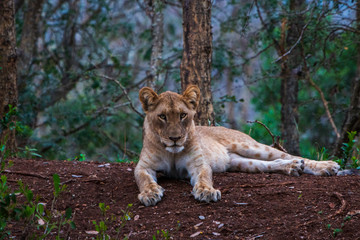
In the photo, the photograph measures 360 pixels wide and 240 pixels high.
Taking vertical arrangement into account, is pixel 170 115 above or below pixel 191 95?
below

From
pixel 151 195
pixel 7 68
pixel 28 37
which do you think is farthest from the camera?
pixel 28 37

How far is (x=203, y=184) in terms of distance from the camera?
3.95 meters

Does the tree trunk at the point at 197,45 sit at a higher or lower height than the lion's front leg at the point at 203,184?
higher

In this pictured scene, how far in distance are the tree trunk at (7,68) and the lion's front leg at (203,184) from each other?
8.75ft

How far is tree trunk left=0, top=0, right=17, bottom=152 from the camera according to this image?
232 inches

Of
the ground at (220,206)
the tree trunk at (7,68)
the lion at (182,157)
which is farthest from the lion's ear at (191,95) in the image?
the tree trunk at (7,68)

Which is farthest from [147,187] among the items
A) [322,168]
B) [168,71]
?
[168,71]

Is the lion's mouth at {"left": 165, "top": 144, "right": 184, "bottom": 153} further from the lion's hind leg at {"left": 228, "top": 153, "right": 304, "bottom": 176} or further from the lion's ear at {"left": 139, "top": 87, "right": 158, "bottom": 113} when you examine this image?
the lion's hind leg at {"left": 228, "top": 153, "right": 304, "bottom": 176}

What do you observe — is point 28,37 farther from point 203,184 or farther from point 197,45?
point 203,184

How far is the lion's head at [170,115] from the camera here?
4266 millimetres

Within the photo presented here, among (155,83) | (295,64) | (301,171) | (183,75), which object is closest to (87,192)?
(301,171)

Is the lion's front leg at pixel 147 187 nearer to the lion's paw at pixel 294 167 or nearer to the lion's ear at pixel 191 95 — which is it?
Answer: the lion's ear at pixel 191 95

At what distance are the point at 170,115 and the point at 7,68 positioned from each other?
2.70m

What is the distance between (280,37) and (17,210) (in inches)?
288
